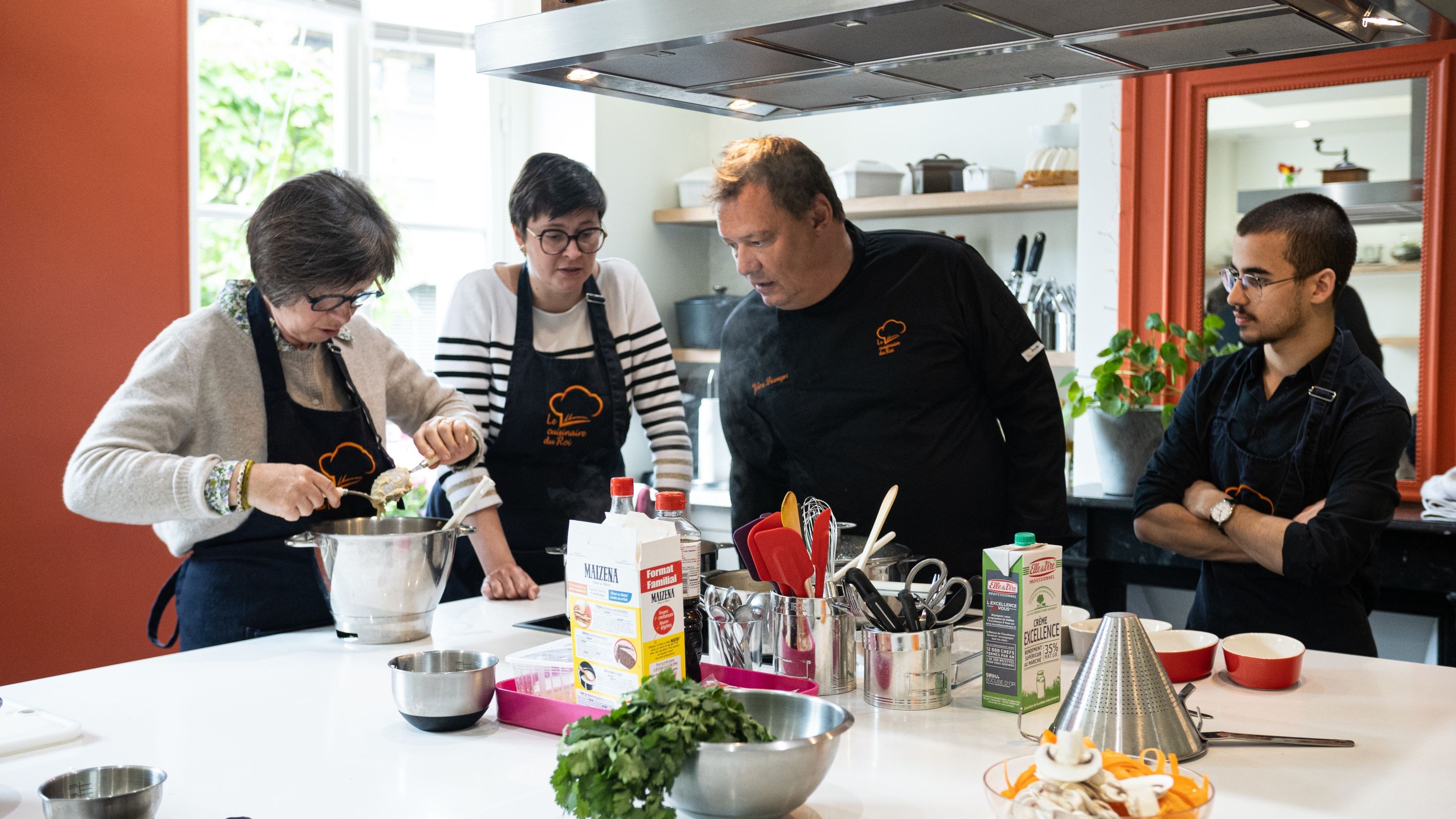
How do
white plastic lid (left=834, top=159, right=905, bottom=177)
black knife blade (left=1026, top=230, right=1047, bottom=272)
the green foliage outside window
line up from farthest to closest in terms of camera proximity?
white plastic lid (left=834, top=159, right=905, bottom=177)
black knife blade (left=1026, top=230, right=1047, bottom=272)
the green foliage outside window

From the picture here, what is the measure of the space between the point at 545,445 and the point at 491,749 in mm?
1221

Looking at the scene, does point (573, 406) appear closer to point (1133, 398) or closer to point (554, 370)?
point (554, 370)

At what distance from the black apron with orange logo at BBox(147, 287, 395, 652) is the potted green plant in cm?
202

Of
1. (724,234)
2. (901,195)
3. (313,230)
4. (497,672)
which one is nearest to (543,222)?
(724,234)

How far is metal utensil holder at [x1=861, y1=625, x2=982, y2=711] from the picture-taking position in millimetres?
1461

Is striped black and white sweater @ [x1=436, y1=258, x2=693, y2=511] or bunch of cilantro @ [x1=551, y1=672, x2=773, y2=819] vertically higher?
striped black and white sweater @ [x1=436, y1=258, x2=693, y2=511]

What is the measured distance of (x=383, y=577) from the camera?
176 centimetres

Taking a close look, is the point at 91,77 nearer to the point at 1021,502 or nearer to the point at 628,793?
the point at 1021,502

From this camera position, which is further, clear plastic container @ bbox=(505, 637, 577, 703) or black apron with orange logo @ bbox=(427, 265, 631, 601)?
black apron with orange logo @ bbox=(427, 265, 631, 601)

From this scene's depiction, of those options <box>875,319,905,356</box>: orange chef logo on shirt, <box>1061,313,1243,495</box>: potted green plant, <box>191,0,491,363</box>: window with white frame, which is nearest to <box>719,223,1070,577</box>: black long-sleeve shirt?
<box>875,319,905,356</box>: orange chef logo on shirt

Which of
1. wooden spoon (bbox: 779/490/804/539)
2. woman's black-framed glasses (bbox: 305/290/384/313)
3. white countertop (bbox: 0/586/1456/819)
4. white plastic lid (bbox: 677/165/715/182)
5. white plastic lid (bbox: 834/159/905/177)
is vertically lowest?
white countertop (bbox: 0/586/1456/819)

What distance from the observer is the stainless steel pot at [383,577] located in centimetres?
173

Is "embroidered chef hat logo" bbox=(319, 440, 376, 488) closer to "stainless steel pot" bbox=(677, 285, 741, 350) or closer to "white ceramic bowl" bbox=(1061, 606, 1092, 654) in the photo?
"white ceramic bowl" bbox=(1061, 606, 1092, 654)

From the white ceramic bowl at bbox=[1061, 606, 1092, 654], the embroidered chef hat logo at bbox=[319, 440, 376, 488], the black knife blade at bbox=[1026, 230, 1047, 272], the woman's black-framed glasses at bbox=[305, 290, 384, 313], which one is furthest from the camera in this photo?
the black knife blade at bbox=[1026, 230, 1047, 272]
